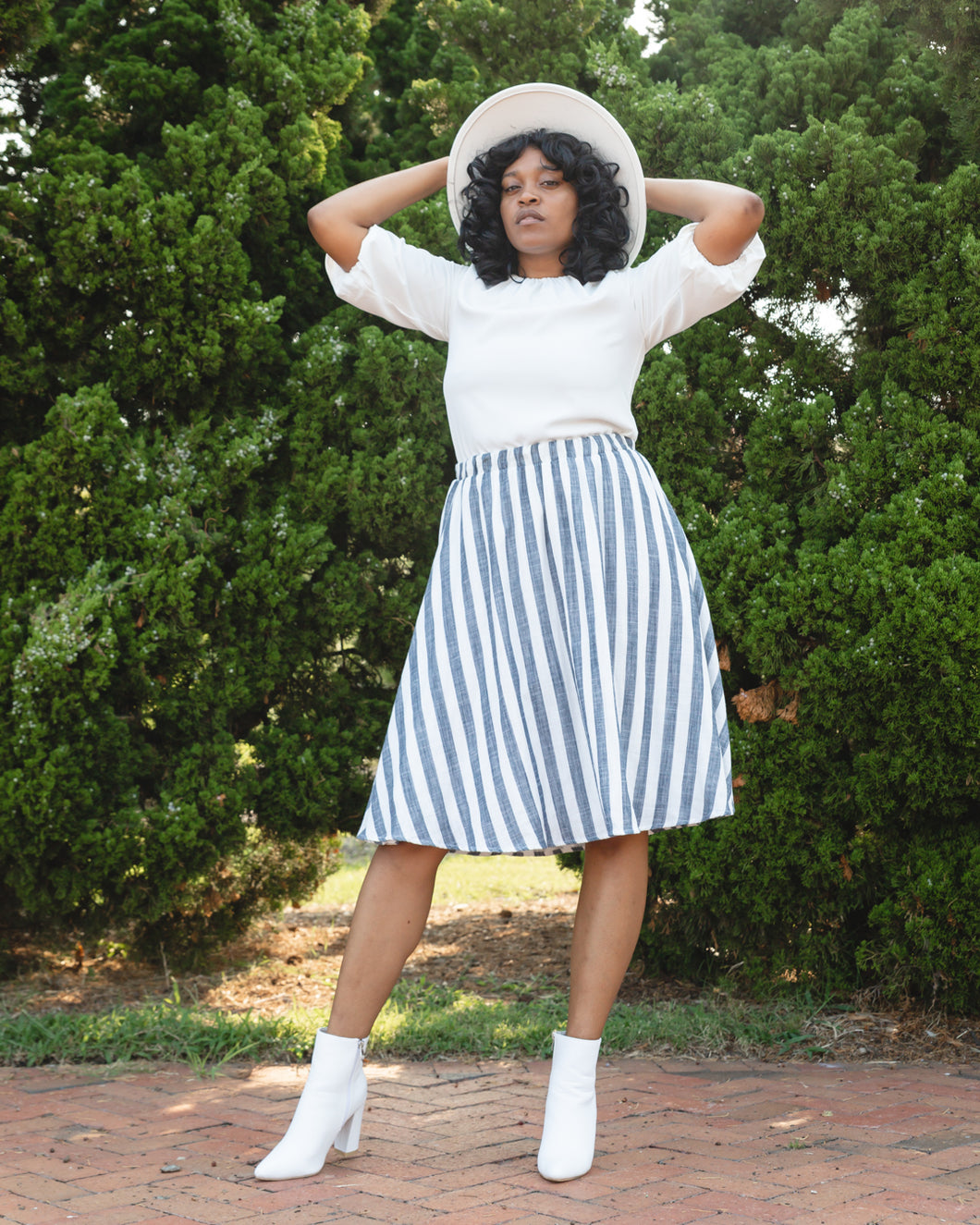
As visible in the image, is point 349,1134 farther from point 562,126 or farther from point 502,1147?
point 562,126

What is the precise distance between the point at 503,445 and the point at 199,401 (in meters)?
1.60

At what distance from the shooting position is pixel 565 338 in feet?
7.10

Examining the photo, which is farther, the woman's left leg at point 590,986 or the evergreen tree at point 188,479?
the evergreen tree at point 188,479

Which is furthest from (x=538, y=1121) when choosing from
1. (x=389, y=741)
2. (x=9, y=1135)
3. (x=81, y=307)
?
(x=81, y=307)

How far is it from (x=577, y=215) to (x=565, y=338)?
0.98 feet

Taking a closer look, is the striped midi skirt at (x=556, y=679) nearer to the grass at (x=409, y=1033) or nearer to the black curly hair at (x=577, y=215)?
the black curly hair at (x=577, y=215)

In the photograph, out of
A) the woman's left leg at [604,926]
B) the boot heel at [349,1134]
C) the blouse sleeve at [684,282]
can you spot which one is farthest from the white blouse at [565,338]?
the boot heel at [349,1134]

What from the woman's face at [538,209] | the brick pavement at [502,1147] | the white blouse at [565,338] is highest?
the woman's face at [538,209]

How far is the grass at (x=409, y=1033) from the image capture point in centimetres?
286

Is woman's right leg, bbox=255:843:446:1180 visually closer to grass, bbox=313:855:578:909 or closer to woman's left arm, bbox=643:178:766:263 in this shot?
woman's left arm, bbox=643:178:766:263

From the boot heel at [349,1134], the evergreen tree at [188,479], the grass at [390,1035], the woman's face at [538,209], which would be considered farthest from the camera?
the evergreen tree at [188,479]

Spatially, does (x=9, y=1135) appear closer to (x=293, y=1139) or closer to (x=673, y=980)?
(x=293, y=1139)

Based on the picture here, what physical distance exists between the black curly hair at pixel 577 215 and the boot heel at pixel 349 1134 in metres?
Answer: 1.61

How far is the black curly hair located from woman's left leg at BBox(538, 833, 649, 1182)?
3.69ft
